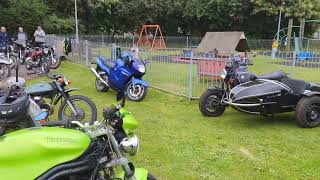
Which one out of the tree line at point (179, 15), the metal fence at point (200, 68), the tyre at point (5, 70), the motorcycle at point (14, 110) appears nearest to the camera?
the motorcycle at point (14, 110)

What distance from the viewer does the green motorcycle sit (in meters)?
2.78

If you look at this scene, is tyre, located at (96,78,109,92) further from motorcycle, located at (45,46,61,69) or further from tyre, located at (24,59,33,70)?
motorcycle, located at (45,46,61,69)

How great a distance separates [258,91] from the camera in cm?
687

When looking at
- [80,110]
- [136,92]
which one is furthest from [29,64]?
[80,110]

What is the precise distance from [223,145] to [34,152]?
382cm

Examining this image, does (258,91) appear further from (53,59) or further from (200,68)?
(53,59)

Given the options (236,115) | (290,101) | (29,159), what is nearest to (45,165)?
(29,159)

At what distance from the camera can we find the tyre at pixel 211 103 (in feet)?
25.6

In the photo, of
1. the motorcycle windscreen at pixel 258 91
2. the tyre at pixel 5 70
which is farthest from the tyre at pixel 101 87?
the motorcycle windscreen at pixel 258 91

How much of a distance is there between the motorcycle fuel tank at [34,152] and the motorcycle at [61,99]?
350 centimetres

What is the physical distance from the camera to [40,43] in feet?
60.2

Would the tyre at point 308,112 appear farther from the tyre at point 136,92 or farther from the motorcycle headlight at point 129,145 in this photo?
the motorcycle headlight at point 129,145

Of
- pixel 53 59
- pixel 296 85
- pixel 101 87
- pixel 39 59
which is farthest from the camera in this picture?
pixel 53 59

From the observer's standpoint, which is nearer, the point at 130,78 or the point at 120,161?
the point at 120,161
